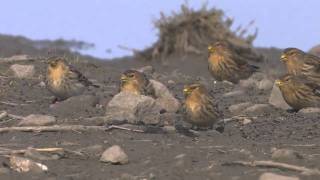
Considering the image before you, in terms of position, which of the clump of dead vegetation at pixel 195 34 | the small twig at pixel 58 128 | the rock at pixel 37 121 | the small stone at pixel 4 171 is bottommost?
the small stone at pixel 4 171

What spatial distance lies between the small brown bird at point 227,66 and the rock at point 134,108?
441 centimetres

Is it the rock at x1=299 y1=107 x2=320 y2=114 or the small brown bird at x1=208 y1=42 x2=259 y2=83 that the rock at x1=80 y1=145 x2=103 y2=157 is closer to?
the rock at x1=299 y1=107 x2=320 y2=114

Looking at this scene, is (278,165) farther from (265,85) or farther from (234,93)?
(265,85)

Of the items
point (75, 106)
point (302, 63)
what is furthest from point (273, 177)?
point (302, 63)

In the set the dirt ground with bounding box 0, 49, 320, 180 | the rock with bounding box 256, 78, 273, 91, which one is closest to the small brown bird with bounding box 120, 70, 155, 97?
the dirt ground with bounding box 0, 49, 320, 180

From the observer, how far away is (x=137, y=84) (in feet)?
38.8

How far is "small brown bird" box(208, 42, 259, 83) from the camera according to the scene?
48.0ft

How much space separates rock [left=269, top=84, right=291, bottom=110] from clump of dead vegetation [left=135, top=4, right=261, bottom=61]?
9.57m

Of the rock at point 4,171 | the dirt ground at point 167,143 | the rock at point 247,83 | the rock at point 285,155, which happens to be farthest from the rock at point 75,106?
the rock at point 285,155

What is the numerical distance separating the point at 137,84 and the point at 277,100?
1633mm

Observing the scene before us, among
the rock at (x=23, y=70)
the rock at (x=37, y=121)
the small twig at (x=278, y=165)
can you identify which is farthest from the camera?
the rock at (x=23, y=70)

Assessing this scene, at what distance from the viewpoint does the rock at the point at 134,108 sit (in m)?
10.0

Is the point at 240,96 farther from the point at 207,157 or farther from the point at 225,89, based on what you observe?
the point at 207,157

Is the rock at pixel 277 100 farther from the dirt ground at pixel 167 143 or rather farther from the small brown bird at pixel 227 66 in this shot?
the small brown bird at pixel 227 66
